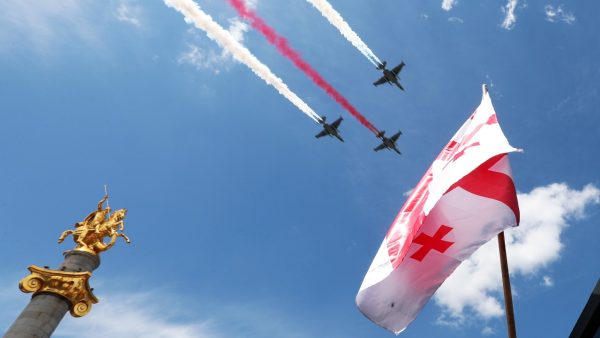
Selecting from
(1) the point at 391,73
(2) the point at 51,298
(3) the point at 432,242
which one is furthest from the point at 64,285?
(1) the point at 391,73

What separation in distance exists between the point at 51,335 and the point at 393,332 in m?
19.6

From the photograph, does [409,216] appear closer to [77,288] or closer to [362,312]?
[362,312]

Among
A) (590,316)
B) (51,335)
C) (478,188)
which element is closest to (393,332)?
(478,188)

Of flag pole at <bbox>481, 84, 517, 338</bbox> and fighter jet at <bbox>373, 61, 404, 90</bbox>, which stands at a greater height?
fighter jet at <bbox>373, 61, 404, 90</bbox>

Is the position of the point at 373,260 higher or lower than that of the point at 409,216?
lower

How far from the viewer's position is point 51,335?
24844mm

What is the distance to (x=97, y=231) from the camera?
30.7 metres

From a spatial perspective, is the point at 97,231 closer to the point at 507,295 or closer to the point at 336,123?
the point at 507,295

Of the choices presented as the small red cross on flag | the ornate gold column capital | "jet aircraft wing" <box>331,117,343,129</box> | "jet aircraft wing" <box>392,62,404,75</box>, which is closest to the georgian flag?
the small red cross on flag

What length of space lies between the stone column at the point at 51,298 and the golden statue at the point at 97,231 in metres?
2.03

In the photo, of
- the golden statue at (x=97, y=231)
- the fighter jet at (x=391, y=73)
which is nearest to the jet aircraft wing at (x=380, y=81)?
the fighter jet at (x=391, y=73)

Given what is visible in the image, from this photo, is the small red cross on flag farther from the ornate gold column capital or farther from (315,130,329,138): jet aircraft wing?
(315,130,329,138): jet aircraft wing

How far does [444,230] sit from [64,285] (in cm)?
2185

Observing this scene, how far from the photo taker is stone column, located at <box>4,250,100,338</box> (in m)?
24.5
